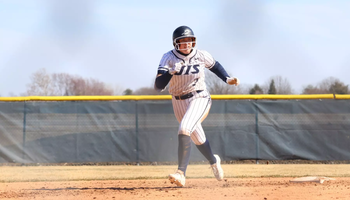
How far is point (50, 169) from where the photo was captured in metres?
8.13

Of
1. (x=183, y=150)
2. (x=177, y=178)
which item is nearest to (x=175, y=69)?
(x=183, y=150)

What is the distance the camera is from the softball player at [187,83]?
4410 mm

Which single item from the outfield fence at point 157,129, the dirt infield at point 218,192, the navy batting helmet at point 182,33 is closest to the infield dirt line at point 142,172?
the outfield fence at point 157,129

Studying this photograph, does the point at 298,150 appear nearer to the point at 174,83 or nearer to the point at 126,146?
the point at 126,146

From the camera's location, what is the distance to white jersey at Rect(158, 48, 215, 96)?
4535 millimetres

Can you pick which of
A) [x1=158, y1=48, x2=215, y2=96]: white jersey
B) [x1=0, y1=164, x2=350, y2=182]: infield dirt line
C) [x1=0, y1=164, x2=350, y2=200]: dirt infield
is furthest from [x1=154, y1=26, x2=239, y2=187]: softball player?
[x1=0, y1=164, x2=350, y2=182]: infield dirt line

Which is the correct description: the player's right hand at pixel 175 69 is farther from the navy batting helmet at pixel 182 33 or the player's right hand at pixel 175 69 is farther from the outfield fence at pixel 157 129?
the outfield fence at pixel 157 129

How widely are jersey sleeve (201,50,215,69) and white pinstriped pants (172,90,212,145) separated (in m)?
0.32

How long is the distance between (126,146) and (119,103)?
0.96 m

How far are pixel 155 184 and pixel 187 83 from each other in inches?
67.5

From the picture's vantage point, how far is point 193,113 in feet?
15.0

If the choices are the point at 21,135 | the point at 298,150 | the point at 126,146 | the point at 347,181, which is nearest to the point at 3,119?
the point at 21,135

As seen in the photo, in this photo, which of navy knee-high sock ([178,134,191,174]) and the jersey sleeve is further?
the jersey sleeve

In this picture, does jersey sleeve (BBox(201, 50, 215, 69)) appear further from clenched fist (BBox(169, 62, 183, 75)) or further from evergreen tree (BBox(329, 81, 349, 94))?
evergreen tree (BBox(329, 81, 349, 94))
